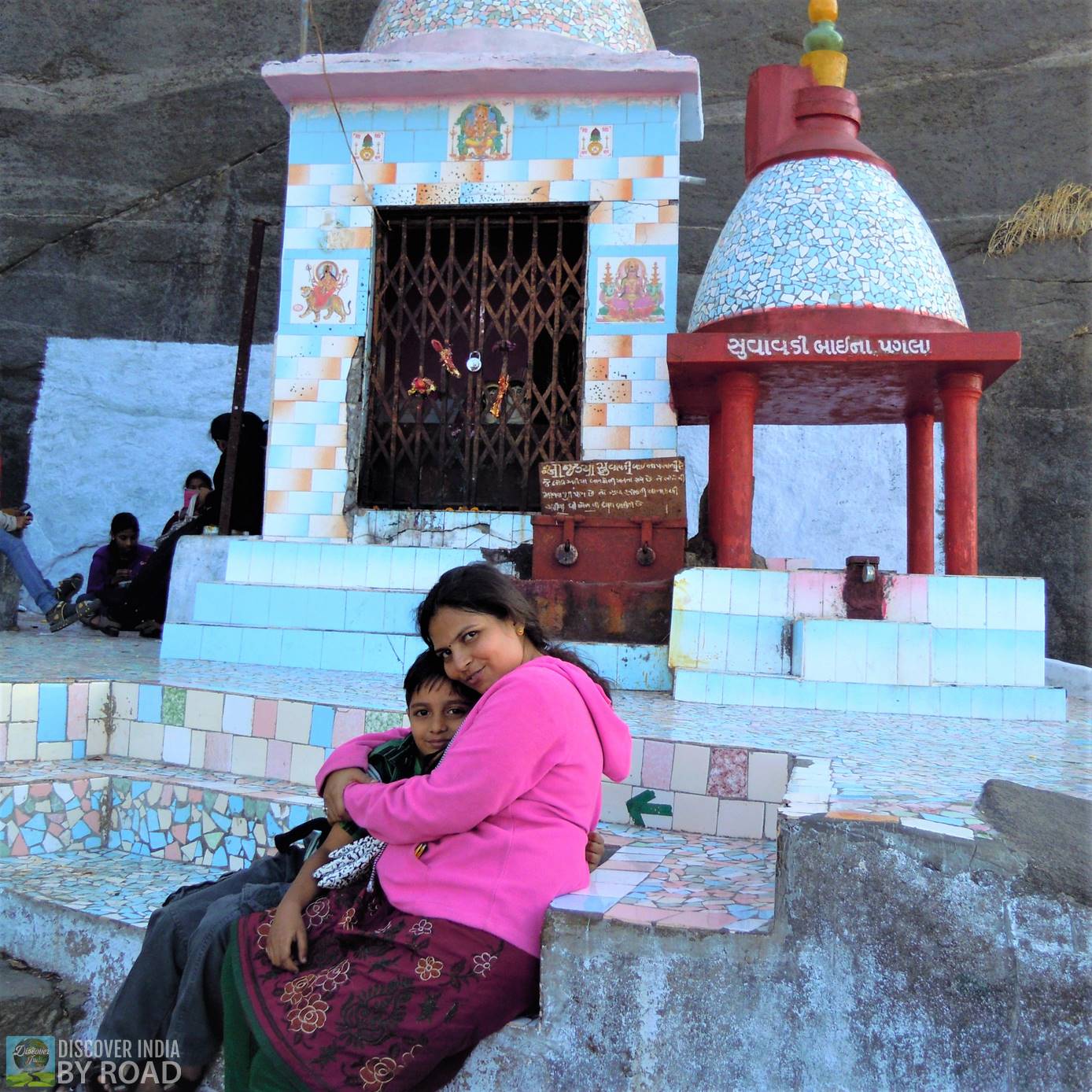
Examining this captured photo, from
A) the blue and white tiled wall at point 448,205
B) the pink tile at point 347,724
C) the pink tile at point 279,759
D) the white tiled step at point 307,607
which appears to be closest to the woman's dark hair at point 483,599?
the pink tile at point 347,724

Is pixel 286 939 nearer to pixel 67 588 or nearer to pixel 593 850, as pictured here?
pixel 593 850

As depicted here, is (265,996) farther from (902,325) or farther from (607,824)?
(902,325)

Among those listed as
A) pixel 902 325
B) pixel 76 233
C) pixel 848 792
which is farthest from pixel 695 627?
pixel 76 233

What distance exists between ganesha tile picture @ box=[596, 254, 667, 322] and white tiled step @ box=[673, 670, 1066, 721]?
110 inches

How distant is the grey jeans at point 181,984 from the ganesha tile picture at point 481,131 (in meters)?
5.88

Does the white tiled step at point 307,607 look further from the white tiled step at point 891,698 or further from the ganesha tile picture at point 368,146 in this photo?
the ganesha tile picture at point 368,146

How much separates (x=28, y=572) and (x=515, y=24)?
518 centimetres

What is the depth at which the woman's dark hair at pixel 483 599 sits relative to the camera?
2.32 meters

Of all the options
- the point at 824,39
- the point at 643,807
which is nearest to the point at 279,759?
the point at 643,807

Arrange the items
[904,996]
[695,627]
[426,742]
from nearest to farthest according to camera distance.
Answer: [904,996], [426,742], [695,627]

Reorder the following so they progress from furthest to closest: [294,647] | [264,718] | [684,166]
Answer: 1. [684,166]
2. [294,647]
3. [264,718]

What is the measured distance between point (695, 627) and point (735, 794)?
1945 millimetres

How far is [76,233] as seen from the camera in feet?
42.4

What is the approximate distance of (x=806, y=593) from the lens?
5305mm
